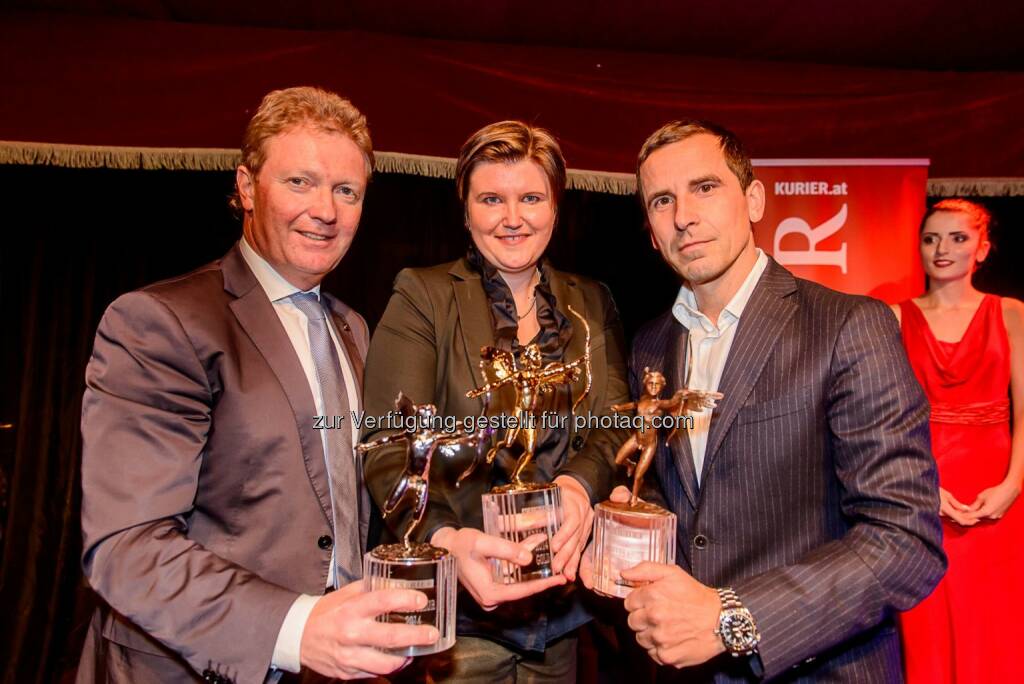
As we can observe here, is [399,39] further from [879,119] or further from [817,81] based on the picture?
[879,119]

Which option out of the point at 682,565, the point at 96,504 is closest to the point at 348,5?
the point at 96,504

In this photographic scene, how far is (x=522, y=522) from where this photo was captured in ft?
5.48

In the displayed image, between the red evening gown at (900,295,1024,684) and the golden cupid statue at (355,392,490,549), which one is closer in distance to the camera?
the golden cupid statue at (355,392,490,549)

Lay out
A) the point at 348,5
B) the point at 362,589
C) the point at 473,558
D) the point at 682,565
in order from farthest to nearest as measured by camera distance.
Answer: the point at 348,5 → the point at 682,565 → the point at 473,558 → the point at 362,589

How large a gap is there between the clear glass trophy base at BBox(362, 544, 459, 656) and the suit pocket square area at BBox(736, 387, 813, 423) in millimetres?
867

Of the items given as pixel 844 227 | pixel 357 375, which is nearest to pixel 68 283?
pixel 357 375

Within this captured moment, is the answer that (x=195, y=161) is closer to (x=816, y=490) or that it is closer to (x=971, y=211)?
(x=816, y=490)

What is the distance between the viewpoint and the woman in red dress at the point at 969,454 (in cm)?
379

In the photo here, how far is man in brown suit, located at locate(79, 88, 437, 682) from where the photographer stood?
4.48ft

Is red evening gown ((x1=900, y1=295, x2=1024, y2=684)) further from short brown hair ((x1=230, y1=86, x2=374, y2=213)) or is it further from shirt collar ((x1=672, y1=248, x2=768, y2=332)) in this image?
short brown hair ((x1=230, y1=86, x2=374, y2=213))

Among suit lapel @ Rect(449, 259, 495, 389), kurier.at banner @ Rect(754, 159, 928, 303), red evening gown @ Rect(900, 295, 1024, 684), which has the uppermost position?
kurier.at banner @ Rect(754, 159, 928, 303)

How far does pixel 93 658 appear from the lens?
1.79 meters

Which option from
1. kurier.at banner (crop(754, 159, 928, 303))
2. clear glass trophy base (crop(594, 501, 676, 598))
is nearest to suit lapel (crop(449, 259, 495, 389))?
clear glass trophy base (crop(594, 501, 676, 598))

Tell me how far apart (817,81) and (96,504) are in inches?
183
